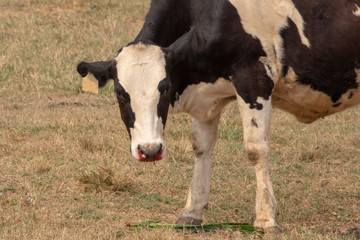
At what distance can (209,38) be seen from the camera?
19.4 ft

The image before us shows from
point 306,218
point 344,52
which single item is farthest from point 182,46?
point 306,218

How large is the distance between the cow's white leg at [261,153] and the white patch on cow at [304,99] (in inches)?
10.6

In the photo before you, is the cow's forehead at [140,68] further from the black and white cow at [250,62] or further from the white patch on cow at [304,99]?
the white patch on cow at [304,99]

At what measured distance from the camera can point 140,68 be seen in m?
5.64

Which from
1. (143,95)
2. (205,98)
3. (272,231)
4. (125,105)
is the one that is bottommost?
(272,231)

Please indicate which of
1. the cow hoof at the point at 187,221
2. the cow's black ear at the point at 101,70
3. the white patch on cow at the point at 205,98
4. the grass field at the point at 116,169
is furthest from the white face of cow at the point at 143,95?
the cow hoof at the point at 187,221

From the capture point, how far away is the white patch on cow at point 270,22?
5.92 m

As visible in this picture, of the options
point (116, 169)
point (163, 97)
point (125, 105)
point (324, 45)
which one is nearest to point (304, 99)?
point (324, 45)

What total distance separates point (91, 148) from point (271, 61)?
2968mm

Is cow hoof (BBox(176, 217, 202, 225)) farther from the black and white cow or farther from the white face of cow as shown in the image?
the white face of cow

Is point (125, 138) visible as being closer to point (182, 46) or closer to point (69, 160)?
point (69, 160)

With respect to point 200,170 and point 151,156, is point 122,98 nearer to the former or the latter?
point 151,156

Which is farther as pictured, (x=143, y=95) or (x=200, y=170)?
(x=200, y=170)

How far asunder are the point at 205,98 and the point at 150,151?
3.48 feet
